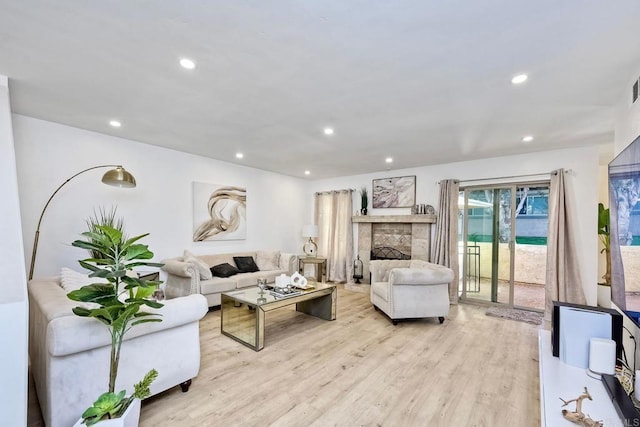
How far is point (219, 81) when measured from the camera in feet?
7.58

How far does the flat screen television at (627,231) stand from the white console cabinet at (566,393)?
0.47 m

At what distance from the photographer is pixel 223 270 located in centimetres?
451

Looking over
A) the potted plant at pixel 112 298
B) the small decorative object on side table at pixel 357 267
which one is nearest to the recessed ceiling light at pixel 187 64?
the potted plant at pixel 112 298

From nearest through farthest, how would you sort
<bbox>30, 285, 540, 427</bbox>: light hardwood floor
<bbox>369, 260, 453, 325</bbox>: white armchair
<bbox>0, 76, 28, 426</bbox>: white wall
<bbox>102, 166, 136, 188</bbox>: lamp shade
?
<bbox>0, 76, 28, 426</bbox>: white wall, <bbox>30, 285, 540, 427</bbox>: light hardwood floor, <bbox>102, 166, 136, 188</bbox>: lamp shade, <bbox>369, 260, 453, 325</bbox>: white armchair

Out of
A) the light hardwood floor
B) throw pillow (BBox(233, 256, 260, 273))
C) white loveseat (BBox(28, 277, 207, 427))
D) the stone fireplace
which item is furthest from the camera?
the stone fireplace

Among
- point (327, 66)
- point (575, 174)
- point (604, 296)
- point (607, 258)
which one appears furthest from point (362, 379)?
point (607, 258)

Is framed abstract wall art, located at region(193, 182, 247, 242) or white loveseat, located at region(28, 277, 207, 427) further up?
framed abstract wall art, located at region(193, 182, 247, 242)

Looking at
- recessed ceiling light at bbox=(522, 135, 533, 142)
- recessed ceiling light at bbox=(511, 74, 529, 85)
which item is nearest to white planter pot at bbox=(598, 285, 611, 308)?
recessed ceiling light at bbox=(522, 135, 533, 142)

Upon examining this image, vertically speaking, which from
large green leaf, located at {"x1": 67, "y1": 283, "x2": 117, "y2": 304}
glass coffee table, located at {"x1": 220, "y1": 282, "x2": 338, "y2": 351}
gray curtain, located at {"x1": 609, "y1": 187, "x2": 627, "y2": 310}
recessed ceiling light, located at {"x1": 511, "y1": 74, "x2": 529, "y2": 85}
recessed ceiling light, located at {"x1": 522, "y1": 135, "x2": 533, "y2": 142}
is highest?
recessed ceiling light, located at {"x1": 522, "y1": 135, "x2": 533, "y2": 142}

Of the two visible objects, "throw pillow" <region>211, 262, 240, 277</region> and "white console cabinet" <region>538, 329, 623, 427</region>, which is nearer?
"white console cabinet" <region>538, 329, 623, 427</region>

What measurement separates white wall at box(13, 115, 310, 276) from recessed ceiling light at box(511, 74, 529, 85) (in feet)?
14.7

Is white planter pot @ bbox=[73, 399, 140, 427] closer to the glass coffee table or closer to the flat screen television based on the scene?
the glass coffee table

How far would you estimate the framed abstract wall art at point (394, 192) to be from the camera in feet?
18.2

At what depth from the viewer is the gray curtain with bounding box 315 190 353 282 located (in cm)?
631
